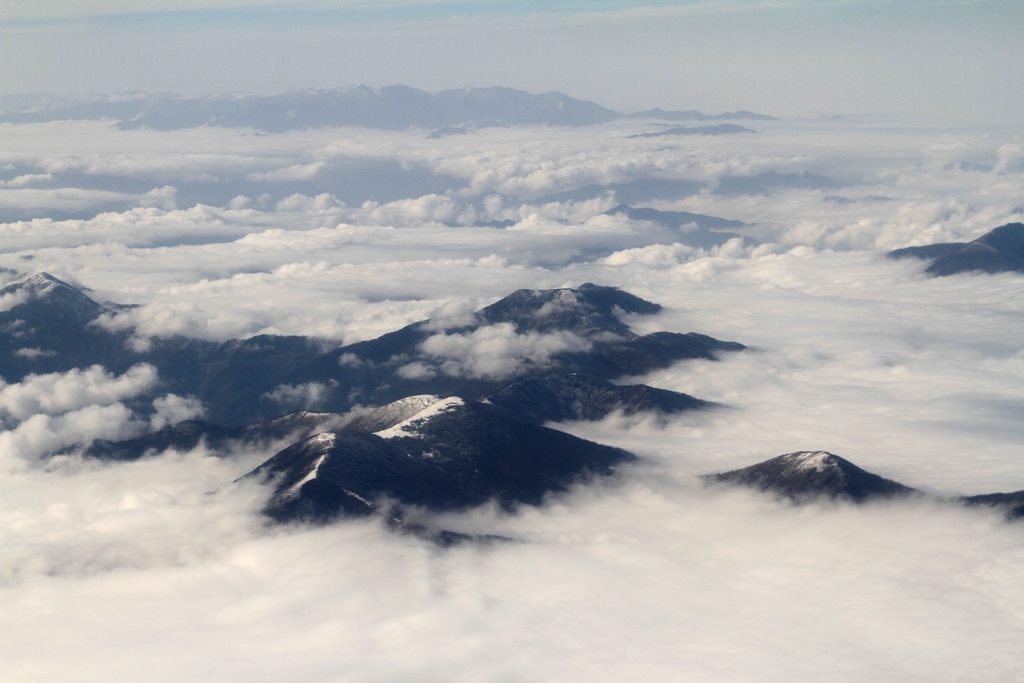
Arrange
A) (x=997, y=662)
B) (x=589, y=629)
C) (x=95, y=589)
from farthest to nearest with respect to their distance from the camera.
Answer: (x=95, y=589), (x=589, y=629), (x=997, y=662)

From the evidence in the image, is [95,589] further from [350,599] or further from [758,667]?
[758,667]

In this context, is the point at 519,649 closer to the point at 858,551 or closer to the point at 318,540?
the point at 318,540

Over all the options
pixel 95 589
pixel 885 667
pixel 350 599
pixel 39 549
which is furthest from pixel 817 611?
pixel 39 549

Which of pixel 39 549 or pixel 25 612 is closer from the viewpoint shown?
pixel 25 612

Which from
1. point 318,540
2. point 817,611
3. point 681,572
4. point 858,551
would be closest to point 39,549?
point 318,540

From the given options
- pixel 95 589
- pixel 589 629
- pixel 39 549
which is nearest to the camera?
pixel 589 629

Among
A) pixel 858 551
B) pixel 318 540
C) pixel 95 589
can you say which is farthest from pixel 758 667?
pixel 95 589

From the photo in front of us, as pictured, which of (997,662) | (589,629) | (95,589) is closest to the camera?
(997,662)

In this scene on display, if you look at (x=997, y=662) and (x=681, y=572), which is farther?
(x=681, y=572)

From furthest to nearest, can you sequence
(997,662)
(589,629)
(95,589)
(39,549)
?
(39,549) → (95,589) → (589,629) → (997,662)
